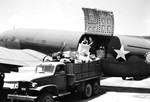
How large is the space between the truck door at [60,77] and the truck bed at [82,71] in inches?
15.5

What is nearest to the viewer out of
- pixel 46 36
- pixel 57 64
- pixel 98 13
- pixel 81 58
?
pixel 57 64

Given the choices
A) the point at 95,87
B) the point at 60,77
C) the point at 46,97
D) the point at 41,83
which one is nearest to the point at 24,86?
the point at 41,83

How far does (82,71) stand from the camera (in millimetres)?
14094

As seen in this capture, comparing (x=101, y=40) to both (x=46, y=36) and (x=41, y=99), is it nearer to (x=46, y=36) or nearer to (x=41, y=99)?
(x=46, y=36)

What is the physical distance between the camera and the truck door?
12200 millimetres

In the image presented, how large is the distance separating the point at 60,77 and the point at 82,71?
6.93ft

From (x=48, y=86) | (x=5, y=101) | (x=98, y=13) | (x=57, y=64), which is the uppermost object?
(x=98, y=13)

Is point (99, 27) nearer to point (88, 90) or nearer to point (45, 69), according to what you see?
point (88, 90)

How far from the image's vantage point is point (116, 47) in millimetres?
18188

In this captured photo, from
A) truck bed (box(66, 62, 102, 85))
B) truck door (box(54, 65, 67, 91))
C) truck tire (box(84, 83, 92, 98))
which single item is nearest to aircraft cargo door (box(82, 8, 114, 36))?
truck bed (box(66, 62, 102, 85))

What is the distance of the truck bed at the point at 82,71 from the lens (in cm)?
1305

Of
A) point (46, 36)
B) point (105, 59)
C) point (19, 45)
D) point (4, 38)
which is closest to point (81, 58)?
point (105, 59)

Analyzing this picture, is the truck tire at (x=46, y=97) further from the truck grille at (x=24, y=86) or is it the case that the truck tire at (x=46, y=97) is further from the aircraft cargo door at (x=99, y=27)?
the aircraft cargo door at (x=99, y=27)

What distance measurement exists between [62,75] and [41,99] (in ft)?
8.22
